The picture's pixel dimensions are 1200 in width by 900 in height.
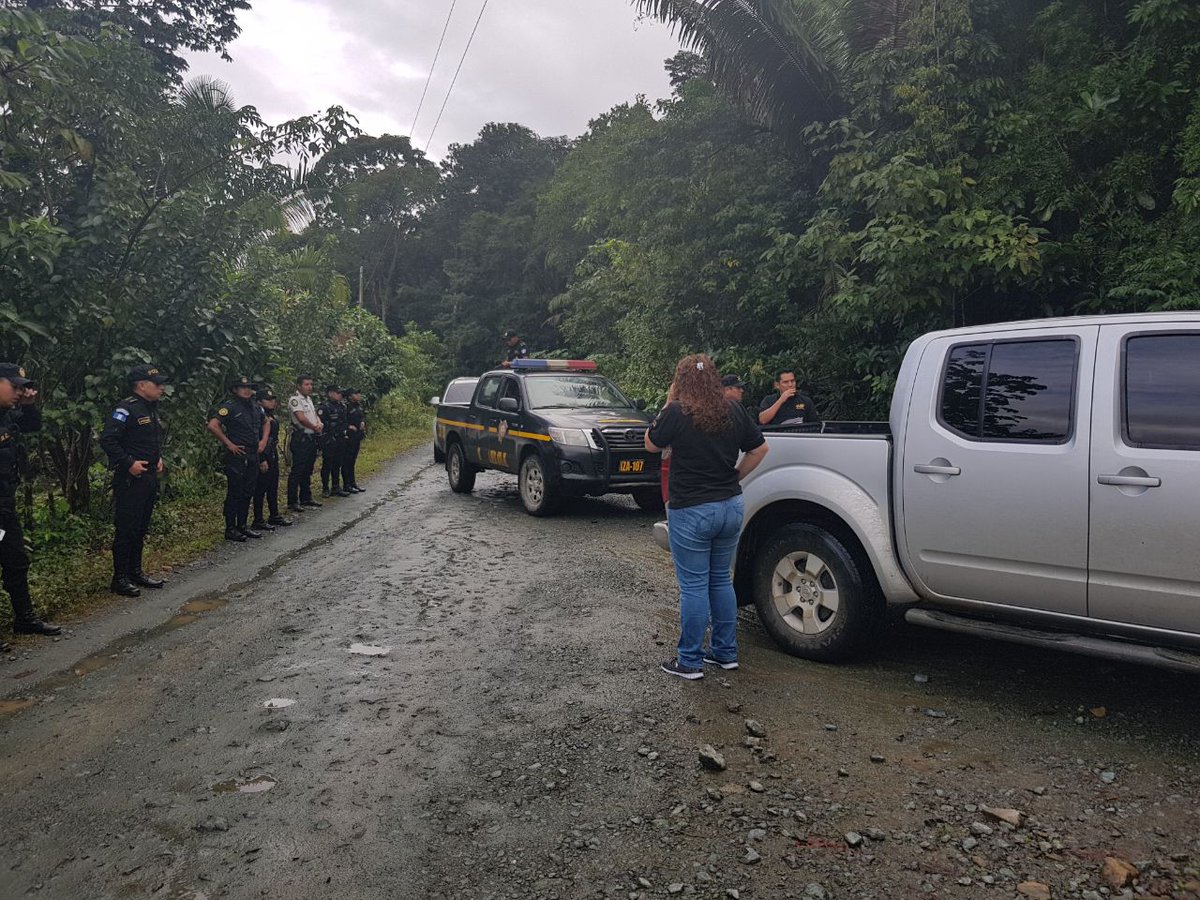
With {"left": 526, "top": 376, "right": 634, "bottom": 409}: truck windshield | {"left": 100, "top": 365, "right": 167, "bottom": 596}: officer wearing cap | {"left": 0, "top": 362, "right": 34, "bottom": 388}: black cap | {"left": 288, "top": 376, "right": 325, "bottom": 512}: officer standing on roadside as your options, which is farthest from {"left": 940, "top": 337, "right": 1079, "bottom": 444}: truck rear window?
{"left": 288, "top": 376, "right": 325, "bottom": 512}: officer standing on roadside

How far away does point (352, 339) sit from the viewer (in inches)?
930

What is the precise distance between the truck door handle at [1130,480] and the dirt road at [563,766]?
120cm

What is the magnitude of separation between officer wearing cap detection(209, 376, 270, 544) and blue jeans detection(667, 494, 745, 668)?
20.9 feet

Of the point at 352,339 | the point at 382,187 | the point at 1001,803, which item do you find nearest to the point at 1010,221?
the point at 1001,803

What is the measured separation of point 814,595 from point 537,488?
6.44 meters

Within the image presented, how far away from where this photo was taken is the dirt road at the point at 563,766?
3.13 meters

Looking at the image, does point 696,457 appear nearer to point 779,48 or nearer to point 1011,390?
point 1011,390

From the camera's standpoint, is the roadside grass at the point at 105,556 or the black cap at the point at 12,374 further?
the roadside grass at the point at 105,556

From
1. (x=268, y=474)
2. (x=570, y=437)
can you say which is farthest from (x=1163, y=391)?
(x=268, y=474)

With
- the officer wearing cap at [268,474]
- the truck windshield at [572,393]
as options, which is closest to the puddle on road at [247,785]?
the officer wearing cap at [268,474]

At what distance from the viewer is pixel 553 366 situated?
518 inches

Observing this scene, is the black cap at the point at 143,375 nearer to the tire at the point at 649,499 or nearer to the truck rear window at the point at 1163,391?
the tire at the point at 649,499

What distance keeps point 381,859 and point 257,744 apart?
53.1 inches

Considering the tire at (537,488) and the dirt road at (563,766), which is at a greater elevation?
the tire at (537,488)
